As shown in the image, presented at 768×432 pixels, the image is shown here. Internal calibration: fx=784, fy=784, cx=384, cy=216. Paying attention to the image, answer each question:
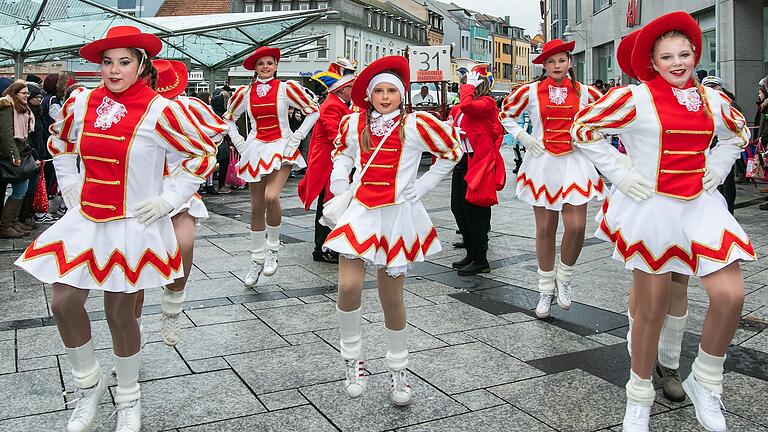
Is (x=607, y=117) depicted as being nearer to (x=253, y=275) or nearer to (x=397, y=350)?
(x=397, y=350)

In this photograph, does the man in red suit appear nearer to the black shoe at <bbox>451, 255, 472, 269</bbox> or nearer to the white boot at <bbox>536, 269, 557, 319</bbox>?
the black shoe at <bbox>451, 255, 472, 269</bbox>

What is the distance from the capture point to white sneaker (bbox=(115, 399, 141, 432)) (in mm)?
3707

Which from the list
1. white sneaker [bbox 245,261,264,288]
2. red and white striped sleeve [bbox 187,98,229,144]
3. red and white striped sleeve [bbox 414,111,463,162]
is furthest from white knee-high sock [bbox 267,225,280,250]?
red and white striped sleeve [bbox 414,111,463,162]

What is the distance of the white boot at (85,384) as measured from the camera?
3715mm

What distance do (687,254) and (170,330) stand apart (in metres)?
3.18

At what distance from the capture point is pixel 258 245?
7258mm

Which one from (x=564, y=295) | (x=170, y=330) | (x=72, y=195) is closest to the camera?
(x=72, y=195)

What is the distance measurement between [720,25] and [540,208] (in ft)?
41.9

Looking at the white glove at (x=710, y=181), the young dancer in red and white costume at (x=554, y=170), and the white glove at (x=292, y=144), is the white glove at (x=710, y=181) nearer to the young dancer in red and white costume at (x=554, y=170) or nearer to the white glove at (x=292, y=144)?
the young dancer in red and white costume at (x=554, y=170)

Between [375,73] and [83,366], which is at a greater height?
[375,73]

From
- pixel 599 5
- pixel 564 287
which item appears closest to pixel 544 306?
pixel 564 287

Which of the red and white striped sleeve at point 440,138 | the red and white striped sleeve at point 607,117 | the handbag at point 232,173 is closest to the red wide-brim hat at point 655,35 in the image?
the red and white striped sleeve at point 607,117

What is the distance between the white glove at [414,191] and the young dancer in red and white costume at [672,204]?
1003mm

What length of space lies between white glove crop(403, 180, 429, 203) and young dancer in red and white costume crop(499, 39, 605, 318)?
6.15 feet
